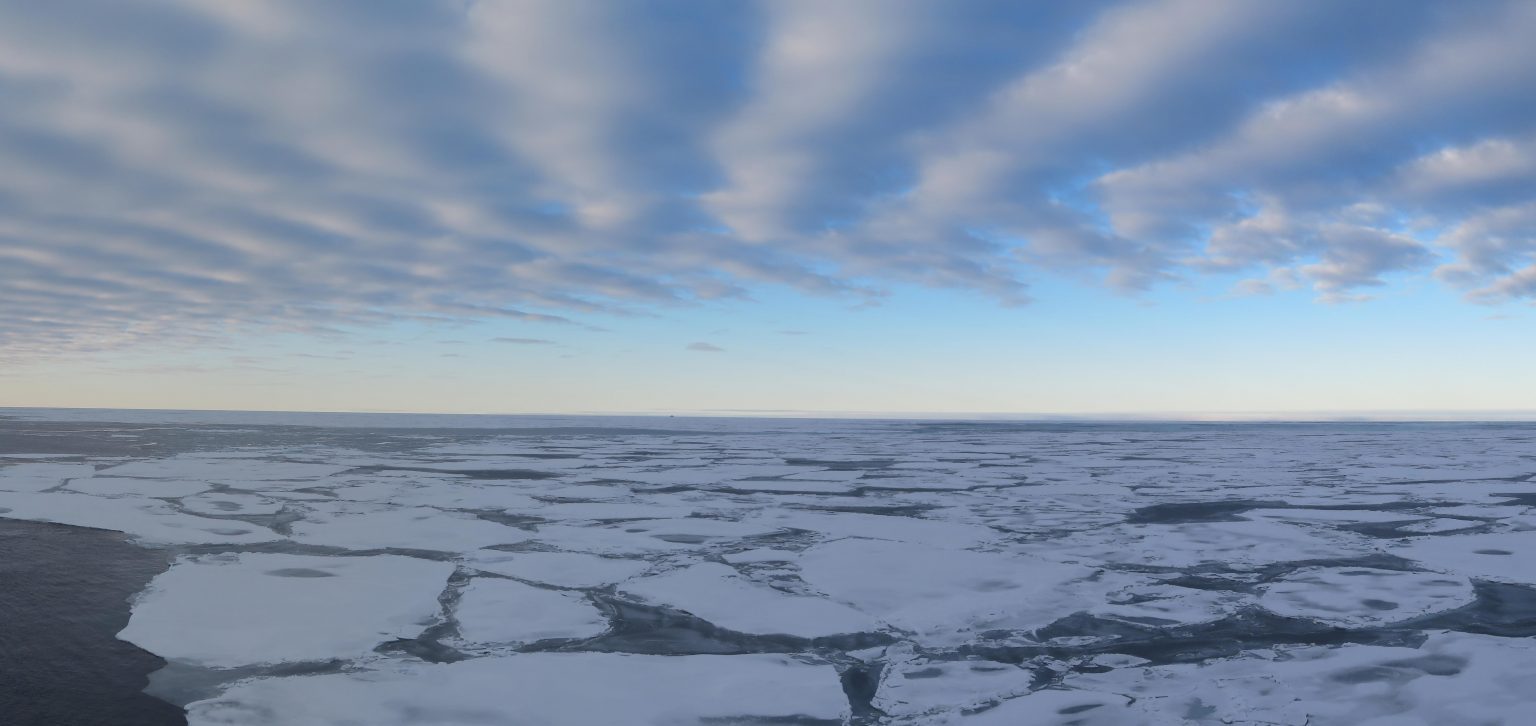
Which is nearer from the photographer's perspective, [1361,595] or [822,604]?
[822,604]

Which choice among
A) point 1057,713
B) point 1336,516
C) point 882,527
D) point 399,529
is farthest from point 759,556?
point 1336,516

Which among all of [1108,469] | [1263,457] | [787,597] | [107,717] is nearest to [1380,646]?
[787,597]

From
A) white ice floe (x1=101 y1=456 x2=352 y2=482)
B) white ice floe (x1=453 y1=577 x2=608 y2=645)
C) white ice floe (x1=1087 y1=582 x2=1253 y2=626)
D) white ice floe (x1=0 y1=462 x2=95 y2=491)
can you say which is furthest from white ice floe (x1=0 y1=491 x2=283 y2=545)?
white ice floe (x1=1087 y1=582 x2=1253 y2=626)

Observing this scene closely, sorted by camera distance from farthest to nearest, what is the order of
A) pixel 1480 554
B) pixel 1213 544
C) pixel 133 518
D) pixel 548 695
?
pixel 133 518 → pixel 1213 544 → pixel 1480 554 → pixel 548 695

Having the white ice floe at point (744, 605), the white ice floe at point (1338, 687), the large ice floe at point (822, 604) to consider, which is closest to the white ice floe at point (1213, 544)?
the large ice floe at point (822, 604)

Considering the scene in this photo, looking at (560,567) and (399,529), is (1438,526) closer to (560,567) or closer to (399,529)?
(560,567)

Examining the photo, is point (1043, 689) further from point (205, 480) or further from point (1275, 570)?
point (205, 480)

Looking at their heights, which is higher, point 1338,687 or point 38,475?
point 38,475
